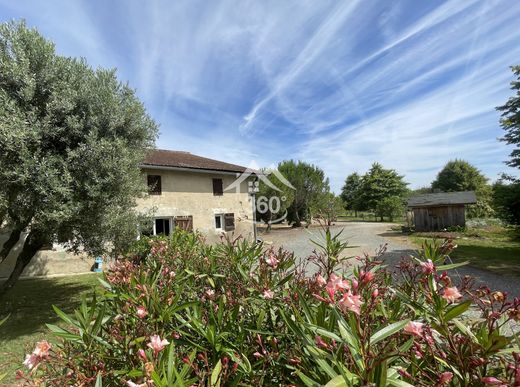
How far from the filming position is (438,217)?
23.5m

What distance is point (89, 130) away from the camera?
6523 millimetres

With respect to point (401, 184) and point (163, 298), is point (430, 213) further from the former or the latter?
point (163, 298)

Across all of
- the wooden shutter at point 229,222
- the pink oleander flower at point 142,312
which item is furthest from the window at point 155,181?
the pink oleander flower at point 142,312

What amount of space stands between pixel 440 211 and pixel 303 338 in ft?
89.3

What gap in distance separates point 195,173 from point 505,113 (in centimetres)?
1501

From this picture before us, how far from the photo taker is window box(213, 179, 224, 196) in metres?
16.9

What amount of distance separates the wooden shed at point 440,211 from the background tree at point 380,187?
56.9 ft

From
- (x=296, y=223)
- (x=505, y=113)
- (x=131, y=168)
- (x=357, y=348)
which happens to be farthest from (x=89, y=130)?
(x=296, y=223)

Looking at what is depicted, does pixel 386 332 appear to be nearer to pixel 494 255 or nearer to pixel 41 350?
pixel 41 350

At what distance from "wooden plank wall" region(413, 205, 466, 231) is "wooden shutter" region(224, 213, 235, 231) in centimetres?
1729

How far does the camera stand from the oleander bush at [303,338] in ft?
3.27

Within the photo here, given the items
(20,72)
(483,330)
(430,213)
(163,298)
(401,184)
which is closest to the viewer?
(483,330)

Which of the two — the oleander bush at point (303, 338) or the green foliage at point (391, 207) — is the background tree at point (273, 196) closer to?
the green foliage at point (391, 207)

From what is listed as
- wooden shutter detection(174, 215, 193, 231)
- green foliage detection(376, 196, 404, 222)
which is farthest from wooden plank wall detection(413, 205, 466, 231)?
wooden shutter detection(174, 215, 193, 231)
